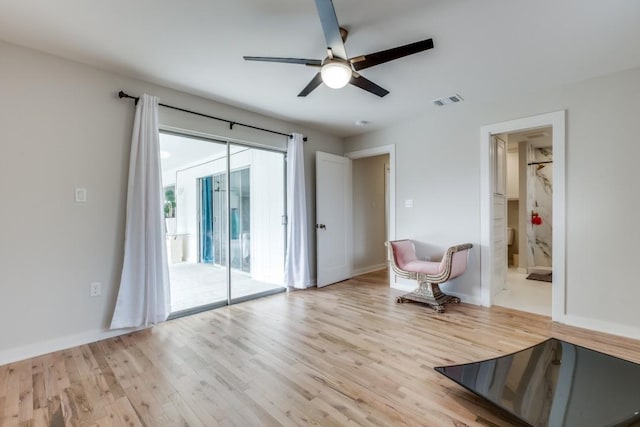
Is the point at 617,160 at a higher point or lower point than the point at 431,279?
higher

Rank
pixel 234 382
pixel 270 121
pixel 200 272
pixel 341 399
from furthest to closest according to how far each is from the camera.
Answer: pixel 200 272 < pixel 270 121 < pixel 234 382 < pixel 341 399

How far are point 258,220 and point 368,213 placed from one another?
216 centimetres

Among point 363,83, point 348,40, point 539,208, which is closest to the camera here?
point 348,40

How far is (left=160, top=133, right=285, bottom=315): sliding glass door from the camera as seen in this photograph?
436cm

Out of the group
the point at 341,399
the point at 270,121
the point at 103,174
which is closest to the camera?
the point at 341,399

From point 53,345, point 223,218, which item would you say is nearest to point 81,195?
point 53,345

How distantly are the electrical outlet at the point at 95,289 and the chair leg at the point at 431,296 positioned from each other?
329 centimetres

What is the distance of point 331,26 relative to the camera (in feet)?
5.65

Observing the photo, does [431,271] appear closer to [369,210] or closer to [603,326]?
[603,326]

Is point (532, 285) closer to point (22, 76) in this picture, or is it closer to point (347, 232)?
point (347, 232)

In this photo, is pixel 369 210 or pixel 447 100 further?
pixel 369 210

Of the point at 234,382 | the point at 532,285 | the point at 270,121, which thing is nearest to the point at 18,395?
the point at 234,382

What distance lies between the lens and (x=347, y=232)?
5.12 meters

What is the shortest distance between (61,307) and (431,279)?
3699 mm
